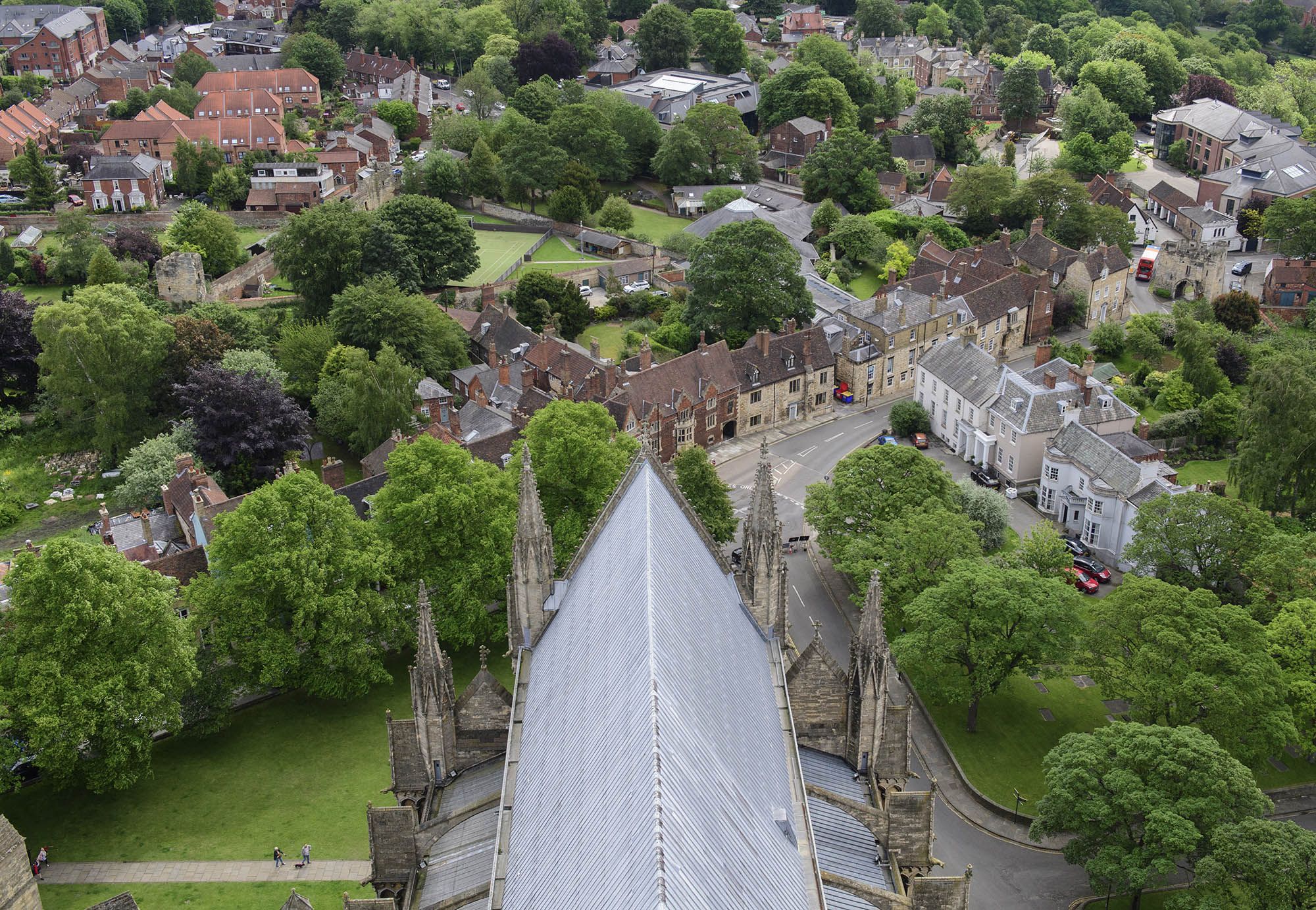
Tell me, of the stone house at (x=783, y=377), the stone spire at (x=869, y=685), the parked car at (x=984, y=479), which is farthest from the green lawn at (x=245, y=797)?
the parked car at (x=984, y=479)

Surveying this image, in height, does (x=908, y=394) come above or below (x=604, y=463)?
below

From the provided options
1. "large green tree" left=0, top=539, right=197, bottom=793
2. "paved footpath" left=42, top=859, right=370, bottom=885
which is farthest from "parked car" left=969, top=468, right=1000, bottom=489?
"large green tree" left=0, top=539, right=197, bottom=793

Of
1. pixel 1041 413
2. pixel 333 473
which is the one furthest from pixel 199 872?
pixel 1041 413

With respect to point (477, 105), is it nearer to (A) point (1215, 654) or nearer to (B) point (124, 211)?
(B) point (124, 211)

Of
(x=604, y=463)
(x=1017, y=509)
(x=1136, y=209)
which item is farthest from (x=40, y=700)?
(x=1136, y=209)

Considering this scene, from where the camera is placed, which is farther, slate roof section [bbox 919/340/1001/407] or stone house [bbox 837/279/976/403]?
stone house [bbox 837/279/976/403]

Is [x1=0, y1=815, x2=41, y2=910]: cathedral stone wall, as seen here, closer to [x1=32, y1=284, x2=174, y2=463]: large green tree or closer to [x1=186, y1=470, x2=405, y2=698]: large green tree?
[x1=186, y1=470, x2=405, y2=698]: large green tree

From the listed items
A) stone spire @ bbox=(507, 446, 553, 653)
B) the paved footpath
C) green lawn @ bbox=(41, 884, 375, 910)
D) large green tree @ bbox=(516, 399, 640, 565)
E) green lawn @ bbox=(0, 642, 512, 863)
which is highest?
stone spire @ bbox=(507, 446, 553, 653)
